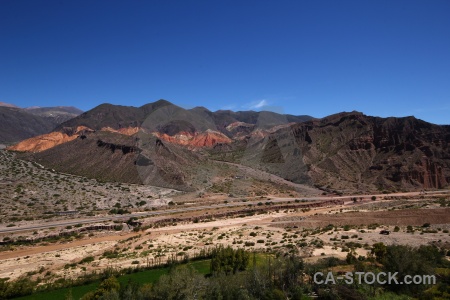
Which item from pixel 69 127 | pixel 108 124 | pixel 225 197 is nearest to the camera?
pixel 225 197

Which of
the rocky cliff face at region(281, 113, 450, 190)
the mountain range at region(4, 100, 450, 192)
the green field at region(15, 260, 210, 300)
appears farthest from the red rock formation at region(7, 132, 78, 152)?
the green field at region(15, 260, 210, 300)

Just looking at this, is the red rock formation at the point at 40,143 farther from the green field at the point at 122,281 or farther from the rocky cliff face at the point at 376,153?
the green field at the point at 122,281

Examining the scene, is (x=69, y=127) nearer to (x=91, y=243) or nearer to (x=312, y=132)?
(x=312, y=132)

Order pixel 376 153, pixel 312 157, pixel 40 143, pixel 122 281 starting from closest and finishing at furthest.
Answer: pixel 122 281, pixel 376 153, pixel 312 157, pixel 40 143

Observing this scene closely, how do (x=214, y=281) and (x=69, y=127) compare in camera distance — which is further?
(x=69, y=127)

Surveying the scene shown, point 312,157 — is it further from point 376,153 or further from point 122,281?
point 122,281

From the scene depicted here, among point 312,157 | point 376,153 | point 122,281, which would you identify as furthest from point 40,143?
point 122,281

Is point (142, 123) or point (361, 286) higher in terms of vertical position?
point (142, 123)

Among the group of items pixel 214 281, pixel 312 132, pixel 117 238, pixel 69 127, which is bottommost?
pixel 117 238

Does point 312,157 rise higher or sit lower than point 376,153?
lower

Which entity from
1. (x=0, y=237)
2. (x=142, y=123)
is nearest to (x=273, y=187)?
(x=0, y=237)

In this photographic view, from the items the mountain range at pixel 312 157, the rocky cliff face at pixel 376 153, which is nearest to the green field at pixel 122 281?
the mountain range at pixel 312 157
